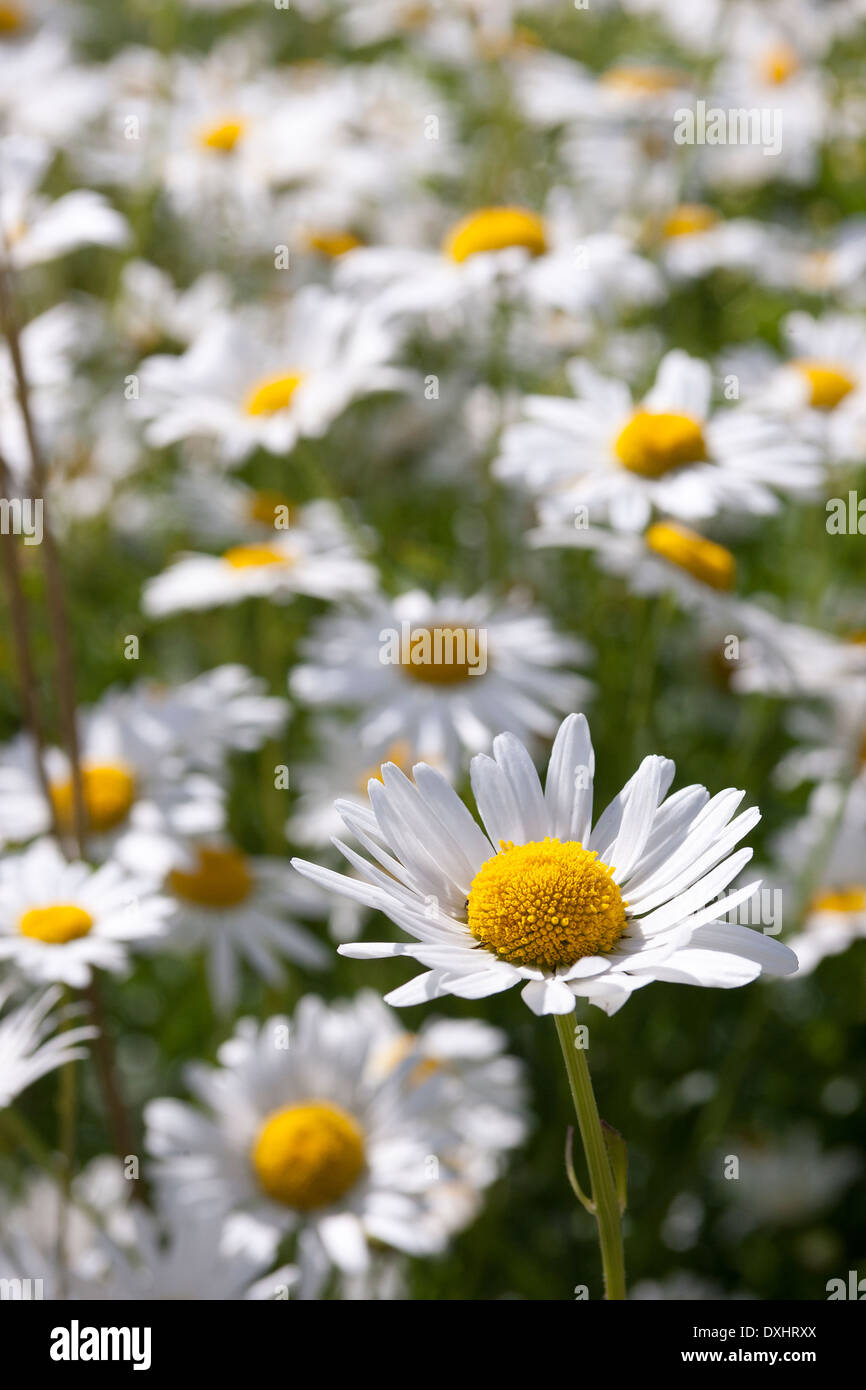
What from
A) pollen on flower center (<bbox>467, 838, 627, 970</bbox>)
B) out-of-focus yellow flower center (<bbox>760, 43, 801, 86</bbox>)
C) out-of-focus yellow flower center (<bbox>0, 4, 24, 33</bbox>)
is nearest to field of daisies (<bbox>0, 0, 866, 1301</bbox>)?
pollen on flower center (<bbox>467, 838, 627, 970</bbox>)

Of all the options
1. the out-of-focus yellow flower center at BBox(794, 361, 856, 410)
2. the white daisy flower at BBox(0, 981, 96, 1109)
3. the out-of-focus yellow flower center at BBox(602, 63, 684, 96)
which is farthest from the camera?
the out-of-focus yellow flower center at BBox(602, 63, 684, 96)

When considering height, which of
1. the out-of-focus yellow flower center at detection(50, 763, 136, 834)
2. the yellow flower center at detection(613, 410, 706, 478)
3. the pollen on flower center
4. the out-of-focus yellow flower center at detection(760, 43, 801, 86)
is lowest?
the pollen on flower center

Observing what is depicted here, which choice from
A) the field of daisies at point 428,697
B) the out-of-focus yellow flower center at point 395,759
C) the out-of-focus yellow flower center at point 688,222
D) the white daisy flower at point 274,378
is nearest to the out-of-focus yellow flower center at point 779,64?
the field of daisies at point 428,697

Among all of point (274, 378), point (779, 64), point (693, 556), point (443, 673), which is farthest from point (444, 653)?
point (779, 64)

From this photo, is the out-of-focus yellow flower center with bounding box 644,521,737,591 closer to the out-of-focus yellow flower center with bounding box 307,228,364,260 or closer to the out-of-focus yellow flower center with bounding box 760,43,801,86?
the out-of-focus yellow flower center with bounding box 307,228,364,260

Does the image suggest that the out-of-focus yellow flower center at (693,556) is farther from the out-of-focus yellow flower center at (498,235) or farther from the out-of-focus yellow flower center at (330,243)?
the out-of-focus yellow flower center at (330,243)

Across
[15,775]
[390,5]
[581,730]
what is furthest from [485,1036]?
[390,5]

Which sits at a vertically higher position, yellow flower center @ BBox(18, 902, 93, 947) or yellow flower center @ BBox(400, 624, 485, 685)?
yellow flower center @ BBox(400, 624, 485, 685)
